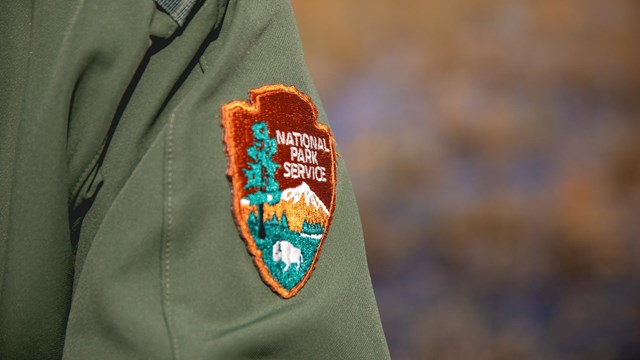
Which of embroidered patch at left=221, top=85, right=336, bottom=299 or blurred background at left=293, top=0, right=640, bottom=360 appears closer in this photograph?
embroidered patch at left=221, top=85, right=336, bottom=299

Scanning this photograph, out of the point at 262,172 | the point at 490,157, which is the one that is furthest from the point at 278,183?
the point at 490,157

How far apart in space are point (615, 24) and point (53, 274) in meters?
3.40

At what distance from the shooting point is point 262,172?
48 centimetres

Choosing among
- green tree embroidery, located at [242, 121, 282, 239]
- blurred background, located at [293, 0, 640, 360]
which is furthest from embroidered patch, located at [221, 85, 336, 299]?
blurred background, located at [293, 0, 640, 360]

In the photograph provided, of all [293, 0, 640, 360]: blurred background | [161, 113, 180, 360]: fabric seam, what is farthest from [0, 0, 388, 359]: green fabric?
[293, 0, 640, 360]: blurred background

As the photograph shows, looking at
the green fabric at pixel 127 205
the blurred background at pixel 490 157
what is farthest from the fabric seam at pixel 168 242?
the blurred background at pixel 490 157

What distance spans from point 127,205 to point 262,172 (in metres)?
0.08

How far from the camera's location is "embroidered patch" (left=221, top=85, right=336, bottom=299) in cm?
48

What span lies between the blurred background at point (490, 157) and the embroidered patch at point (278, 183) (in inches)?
112

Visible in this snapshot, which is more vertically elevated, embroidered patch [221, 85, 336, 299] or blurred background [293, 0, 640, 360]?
blurred background [293, 0, 640, 360]

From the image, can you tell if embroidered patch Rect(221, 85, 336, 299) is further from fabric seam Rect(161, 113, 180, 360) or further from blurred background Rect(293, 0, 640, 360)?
blurred background Rect(293, 0, 640, 360)

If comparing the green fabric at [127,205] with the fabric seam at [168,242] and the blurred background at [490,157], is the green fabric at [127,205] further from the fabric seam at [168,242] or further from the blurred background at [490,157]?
the blurred background at [490,157]

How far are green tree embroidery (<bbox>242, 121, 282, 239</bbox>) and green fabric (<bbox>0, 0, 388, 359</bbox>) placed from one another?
0.05 ft

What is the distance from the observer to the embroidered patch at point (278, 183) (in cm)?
48
